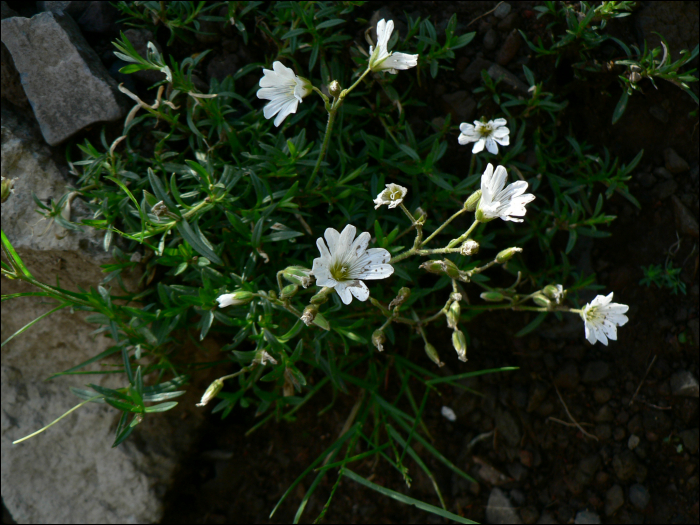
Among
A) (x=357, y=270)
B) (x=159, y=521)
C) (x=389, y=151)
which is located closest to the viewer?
(x=357, y=270)

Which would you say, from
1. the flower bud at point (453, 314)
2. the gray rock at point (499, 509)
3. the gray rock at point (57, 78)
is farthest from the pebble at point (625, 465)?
the gray rock at point (57, 78)

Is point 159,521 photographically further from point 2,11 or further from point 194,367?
point 2,11

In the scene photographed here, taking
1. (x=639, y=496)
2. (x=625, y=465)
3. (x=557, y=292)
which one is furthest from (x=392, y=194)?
(x=639, y=496)

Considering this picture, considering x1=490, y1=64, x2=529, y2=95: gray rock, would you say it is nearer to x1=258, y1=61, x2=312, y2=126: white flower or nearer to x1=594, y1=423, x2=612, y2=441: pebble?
x1=258, y1=61, x2=312, y2=126: white flower

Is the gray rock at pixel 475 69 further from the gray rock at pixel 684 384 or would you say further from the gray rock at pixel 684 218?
the gray rock at pixel 684 384

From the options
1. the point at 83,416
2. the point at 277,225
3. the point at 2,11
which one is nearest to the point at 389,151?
the point at 277,225

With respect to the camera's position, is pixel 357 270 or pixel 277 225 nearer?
pixel 357 270

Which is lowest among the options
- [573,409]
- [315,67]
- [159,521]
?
[159,521]
